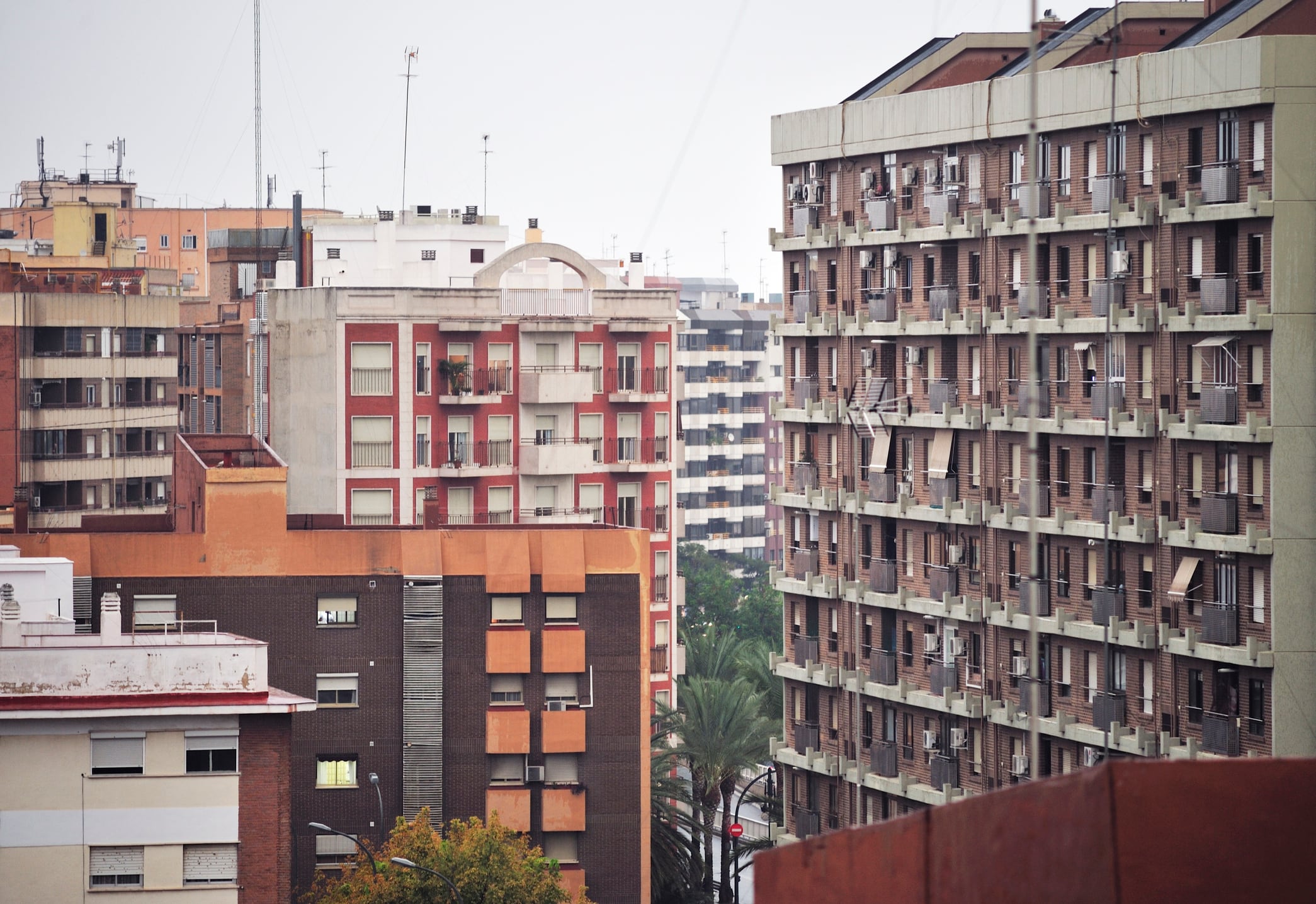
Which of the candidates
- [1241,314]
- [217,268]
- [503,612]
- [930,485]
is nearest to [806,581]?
[930,485]

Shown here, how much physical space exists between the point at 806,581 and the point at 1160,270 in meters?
16.0

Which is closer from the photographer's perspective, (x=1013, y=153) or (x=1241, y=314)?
(x=1241, y=314)

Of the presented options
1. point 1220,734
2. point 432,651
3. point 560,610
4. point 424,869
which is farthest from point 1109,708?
point 432,651

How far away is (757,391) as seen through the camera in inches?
6560

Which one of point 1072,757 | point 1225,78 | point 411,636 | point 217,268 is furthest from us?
point 217,268

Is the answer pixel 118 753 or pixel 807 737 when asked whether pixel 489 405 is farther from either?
pixel 118 753

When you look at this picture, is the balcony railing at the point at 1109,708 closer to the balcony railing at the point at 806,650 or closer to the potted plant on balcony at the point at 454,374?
the balcony railing at the point at 806,650

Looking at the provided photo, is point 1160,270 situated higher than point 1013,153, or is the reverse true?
point 1013,153

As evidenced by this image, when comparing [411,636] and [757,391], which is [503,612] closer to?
[411,636]

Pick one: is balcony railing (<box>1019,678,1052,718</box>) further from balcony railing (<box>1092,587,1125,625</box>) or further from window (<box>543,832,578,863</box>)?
window (<box>543,832,578,863</box>)

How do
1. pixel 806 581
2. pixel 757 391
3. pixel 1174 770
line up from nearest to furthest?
pixel 1174 770
pixel 806 581
pixel 757 391

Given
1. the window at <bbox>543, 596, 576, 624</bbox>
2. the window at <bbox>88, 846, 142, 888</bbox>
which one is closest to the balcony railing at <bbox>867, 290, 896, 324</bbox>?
the window at <bbox>543, 596, 576, 624</bbox>

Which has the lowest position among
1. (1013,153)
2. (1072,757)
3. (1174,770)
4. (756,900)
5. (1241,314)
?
(1072,757)

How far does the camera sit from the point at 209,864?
36.1 m
